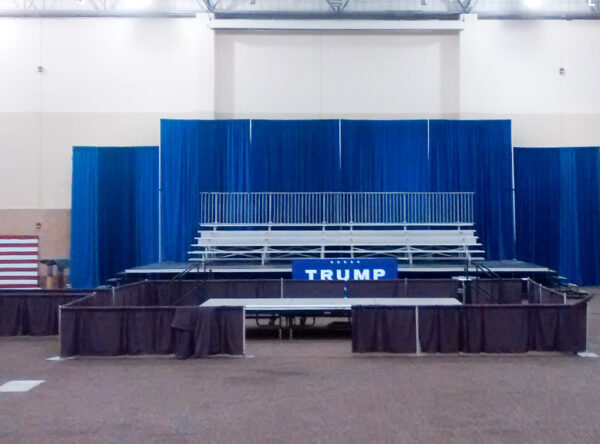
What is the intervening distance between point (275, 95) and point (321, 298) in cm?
1059

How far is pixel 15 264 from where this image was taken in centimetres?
2594

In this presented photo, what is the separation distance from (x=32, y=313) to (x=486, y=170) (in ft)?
53.5

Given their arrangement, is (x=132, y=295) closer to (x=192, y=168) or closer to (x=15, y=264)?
(x=192, y=168)

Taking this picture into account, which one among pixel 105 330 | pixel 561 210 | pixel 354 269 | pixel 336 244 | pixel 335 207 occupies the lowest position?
pixel 105 330

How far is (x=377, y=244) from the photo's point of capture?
24172 millimetres

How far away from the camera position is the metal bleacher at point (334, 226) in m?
24.4

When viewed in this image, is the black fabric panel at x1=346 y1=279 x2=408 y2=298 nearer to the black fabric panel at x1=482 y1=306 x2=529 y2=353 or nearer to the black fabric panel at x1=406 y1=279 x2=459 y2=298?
the black fabric panel at x1=406 y1=279 x2=459 y2=298

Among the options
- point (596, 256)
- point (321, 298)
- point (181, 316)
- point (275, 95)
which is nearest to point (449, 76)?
point (275, 95)

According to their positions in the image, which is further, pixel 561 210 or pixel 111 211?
pixel 111 211

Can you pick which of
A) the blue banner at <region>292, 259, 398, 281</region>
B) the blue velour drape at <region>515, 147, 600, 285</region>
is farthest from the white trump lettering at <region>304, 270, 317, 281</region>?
the blue velour drape at <region>515, 147, 600, 285</region>

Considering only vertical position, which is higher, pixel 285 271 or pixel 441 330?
pixel 285 271

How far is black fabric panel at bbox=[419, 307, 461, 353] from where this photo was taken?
13703 mm

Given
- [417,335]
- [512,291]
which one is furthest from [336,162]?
[417,335]

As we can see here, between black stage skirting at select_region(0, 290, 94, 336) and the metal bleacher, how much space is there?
7914 mm
